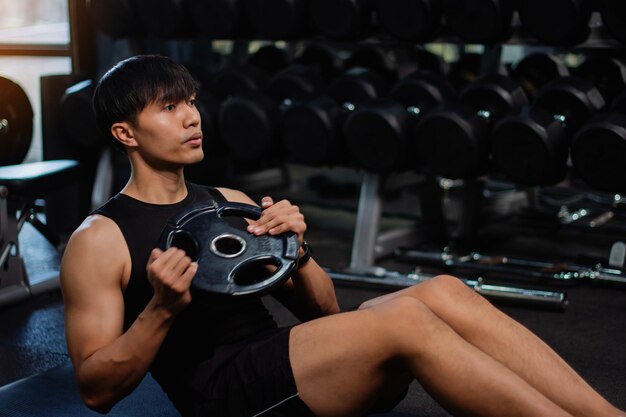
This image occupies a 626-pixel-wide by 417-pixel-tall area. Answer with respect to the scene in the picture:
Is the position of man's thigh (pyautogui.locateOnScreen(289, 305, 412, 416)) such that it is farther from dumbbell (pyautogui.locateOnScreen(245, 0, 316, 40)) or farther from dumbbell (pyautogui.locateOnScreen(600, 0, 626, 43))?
dumbbell (pyautogui.locateOnScreen(245, 0, 316, 40))

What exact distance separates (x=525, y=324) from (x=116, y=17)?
92.2 inches

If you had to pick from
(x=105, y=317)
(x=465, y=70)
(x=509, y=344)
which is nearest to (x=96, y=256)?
(x=105, y=317)

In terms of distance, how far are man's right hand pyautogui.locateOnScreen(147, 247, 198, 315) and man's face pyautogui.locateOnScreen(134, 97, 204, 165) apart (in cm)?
28

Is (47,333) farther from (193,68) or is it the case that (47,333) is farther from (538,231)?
(538,231)

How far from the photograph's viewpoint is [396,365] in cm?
148

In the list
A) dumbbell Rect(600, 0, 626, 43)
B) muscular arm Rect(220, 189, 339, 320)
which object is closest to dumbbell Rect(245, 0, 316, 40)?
dumbbell Rect(600, 0, 626, 43)

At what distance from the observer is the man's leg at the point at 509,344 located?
4.91ft

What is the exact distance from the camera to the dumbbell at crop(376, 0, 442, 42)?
10.5ft

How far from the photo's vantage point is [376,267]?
3.33 meters

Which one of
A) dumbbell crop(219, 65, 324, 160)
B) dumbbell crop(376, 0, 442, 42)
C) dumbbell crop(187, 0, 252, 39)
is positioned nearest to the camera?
dumbbell crop(376, 0, 442, 42)

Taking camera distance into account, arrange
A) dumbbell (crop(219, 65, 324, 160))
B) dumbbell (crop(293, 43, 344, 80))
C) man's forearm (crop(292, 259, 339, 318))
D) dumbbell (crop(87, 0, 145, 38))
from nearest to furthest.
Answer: man's forearm (crop(292, 259, 339, 318))
dumbbell (crop(219, 65, 324, 160))
dumbbell (crop(87, 0, 145, 38))
dumbbell (crop(293, 43, 344, 80))

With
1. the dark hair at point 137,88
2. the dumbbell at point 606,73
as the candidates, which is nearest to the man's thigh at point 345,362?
the dark hair at point 137,88

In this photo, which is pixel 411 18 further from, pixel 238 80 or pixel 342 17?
pixel 238 80

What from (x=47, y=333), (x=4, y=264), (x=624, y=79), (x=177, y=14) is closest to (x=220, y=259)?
(x=47, y=333)
